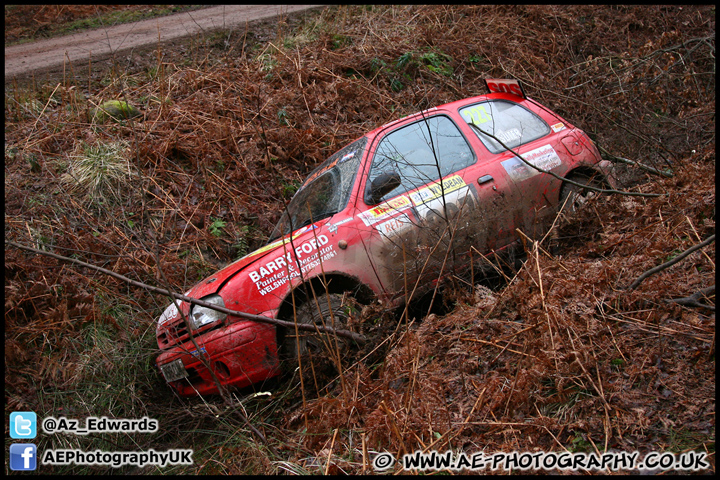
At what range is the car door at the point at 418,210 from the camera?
4250 millimetres

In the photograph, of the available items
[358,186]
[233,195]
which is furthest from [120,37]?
[358,186]

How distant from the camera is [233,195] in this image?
6.92 m

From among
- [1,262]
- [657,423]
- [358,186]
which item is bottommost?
[657,423]

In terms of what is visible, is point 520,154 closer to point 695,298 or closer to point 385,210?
point 385,210

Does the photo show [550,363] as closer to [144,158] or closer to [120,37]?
[144,158]

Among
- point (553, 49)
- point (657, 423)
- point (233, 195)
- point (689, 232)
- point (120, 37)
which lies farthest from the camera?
point (120, 37)

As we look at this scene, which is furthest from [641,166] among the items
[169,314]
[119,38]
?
[119,38]

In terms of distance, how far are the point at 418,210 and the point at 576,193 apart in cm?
165

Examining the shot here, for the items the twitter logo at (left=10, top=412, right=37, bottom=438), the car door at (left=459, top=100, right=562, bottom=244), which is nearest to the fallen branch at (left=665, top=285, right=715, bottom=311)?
the car door at (left=459, top=100, right=562, bottom=244)

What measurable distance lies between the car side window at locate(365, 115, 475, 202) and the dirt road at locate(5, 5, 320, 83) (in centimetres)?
678

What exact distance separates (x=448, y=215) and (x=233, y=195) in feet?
11.6

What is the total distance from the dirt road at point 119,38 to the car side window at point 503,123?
687cm

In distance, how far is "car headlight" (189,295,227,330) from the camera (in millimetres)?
4086

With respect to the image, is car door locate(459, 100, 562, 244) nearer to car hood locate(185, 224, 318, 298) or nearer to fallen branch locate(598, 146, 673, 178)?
fallen branch locate(598, 146, 673, 178)
